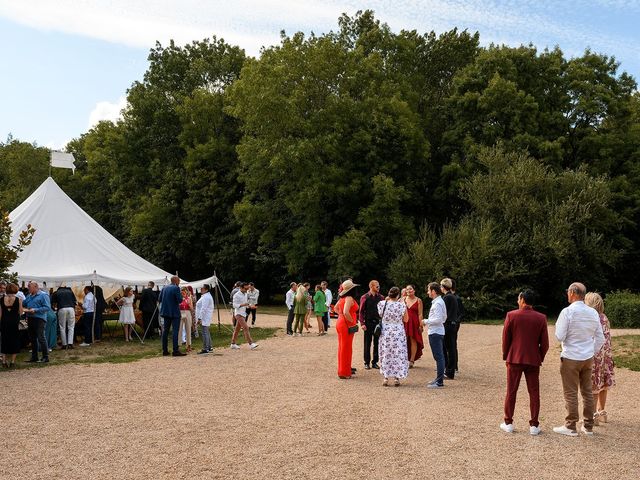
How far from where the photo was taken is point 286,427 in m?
7.78

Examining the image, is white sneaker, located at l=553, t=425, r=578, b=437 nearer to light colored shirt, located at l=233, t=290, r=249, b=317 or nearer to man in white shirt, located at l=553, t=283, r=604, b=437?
man in white shirt, located at l=553, t=283, r=604, b=437

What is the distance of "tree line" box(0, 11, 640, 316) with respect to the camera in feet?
93.6

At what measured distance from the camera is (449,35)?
124ft

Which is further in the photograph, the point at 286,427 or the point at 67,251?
the point at 67,251

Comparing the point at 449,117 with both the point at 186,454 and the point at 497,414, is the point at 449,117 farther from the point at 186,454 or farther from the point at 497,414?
the point at 186,454

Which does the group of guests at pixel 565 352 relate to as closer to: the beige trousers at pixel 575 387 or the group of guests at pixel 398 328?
the beige trousers at pixel 575 387

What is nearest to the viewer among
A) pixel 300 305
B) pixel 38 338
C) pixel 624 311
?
pixel 38 338

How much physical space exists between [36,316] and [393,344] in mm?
7815

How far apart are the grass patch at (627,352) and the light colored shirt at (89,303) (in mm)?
12820

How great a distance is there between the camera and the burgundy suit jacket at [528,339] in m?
7.42

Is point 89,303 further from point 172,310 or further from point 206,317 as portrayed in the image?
point 206,317

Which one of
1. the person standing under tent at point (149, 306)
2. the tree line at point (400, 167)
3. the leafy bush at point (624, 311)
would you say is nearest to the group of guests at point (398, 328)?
the person standing under tent at point (149, 306)

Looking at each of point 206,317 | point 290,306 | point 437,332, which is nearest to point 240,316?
point 206,317

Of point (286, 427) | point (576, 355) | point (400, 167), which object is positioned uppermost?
point (400, 167)
